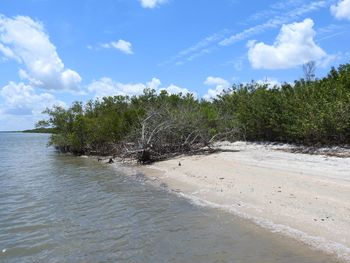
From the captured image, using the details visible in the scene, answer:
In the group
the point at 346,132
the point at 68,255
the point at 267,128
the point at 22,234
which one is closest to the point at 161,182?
the point at 22,234

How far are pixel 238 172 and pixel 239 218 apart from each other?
6.34m

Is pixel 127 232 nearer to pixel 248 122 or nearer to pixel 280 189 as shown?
pixel 280 189

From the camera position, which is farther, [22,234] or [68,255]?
[22,234]

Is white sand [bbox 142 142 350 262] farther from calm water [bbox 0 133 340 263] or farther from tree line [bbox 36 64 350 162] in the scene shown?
tree line [bbox 36 64 350 162]

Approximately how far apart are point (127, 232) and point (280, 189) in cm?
526

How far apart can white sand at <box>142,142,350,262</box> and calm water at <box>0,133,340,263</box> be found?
548mm

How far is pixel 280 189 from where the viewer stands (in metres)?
12.8

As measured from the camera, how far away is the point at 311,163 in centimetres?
1728

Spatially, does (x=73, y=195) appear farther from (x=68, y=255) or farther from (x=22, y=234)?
(x=68, y=255)

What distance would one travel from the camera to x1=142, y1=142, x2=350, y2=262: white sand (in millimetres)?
8930

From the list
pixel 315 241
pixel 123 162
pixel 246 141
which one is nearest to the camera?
pixel 315 241

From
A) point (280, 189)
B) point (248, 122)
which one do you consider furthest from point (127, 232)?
point (248, 122)

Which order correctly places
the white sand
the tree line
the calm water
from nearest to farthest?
the calm water, the white sand, the tree line

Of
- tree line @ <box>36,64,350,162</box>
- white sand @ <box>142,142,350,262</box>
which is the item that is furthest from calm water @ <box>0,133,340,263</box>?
tree line @ <box>36,64,350,162</box>
